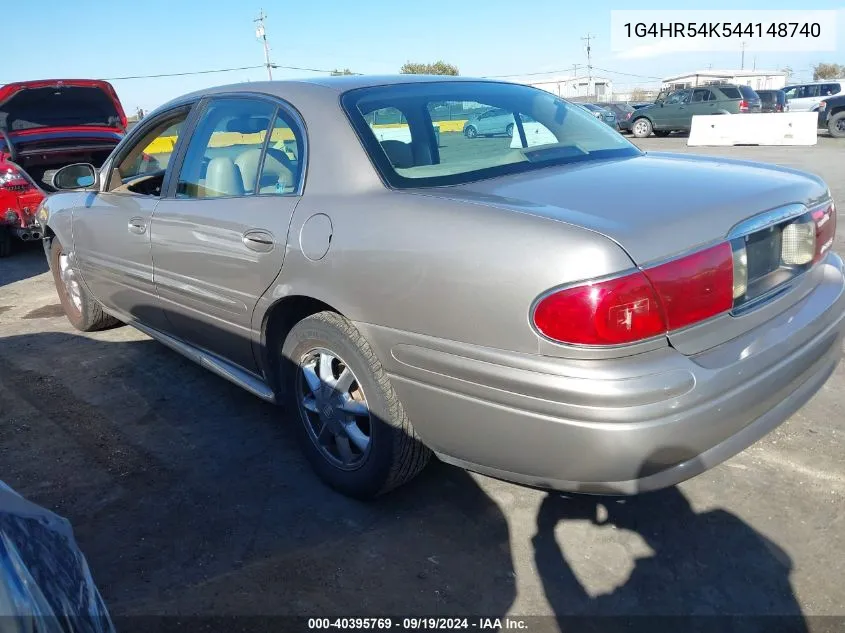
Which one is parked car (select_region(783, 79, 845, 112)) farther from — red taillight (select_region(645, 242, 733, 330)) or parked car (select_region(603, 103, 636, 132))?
red taillight (select_region(645, 242, 733, 330))

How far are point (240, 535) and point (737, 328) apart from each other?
190 cm

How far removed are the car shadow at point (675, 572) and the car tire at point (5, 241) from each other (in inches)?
301

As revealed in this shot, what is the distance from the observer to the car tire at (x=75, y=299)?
15.7ft

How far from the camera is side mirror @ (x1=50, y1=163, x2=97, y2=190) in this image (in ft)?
13.9

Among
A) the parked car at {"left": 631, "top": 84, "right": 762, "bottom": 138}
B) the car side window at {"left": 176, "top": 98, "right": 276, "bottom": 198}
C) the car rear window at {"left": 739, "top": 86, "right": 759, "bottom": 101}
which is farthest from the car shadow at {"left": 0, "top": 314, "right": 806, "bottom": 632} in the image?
the car rear window at {"left": 739, "top": 86, "right": 759, "bottom": 101}

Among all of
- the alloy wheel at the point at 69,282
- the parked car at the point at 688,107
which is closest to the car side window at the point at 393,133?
the alloy wheel at the point at 69,282

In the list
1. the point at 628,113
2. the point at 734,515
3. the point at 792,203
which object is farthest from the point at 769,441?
the point at 628,113

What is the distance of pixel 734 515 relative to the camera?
101 inches

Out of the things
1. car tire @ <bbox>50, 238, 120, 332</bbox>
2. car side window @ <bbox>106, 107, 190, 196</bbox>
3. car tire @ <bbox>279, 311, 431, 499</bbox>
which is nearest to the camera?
car tire @ <bbox>279, 311, 431, 499</bbox>

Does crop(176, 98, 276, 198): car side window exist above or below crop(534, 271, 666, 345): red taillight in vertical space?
above

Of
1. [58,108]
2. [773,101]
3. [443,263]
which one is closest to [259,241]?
[443,263]

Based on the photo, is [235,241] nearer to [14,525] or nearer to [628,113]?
[14,525]

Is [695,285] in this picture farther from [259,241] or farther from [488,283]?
[259,241]

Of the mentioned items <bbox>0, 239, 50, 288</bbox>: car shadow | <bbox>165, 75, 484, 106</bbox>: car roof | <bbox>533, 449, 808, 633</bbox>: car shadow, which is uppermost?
<bbox>165, 75, 484, 106</bbox>: car roof
